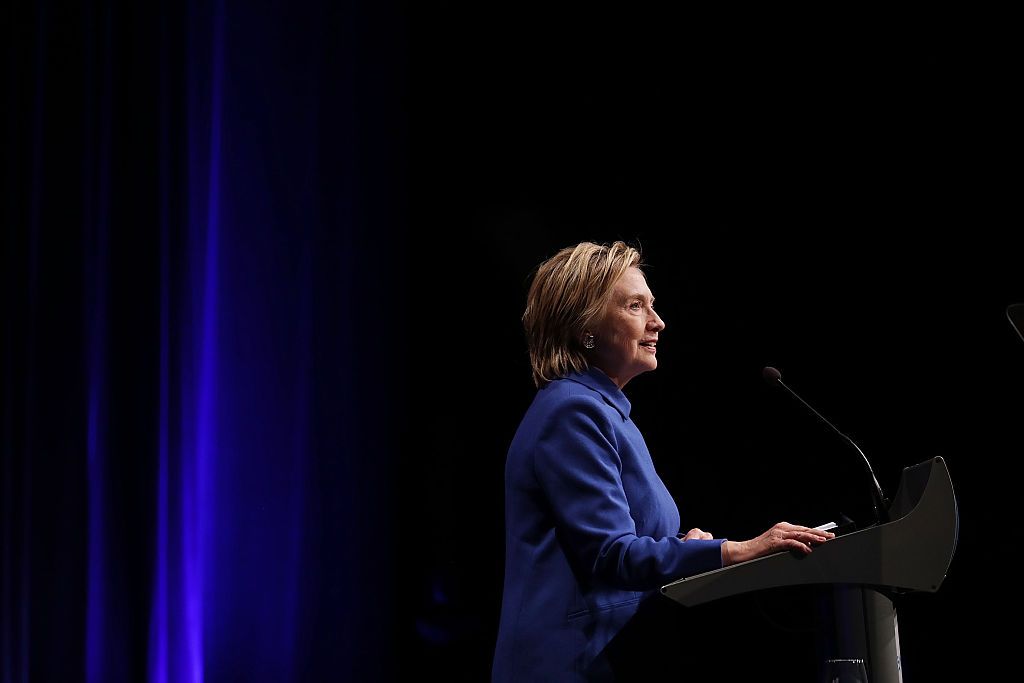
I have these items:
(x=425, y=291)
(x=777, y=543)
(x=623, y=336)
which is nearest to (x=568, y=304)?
(x=623, y=336)

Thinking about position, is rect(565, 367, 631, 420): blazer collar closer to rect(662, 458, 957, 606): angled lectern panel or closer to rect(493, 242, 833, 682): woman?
rect(493, 242, 833, 682): woman

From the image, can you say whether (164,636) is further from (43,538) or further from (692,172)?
(692,172)

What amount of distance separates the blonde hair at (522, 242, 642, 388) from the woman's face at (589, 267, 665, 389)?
0.02 m

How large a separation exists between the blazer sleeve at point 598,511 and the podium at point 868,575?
2.5 inches

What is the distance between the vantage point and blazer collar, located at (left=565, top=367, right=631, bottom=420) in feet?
5.82

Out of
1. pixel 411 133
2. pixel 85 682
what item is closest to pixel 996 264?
pixel 411 133

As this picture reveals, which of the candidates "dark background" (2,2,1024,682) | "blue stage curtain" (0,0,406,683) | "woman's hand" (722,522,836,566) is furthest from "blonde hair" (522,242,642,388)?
"blue stage curtain" (0,0,406,683)

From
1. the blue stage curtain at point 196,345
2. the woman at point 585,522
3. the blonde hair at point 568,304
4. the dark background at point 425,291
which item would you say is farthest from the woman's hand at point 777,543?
the blue stage curtain at point 196,345

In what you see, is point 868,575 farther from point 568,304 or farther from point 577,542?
point 568,304

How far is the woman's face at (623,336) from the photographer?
72.7 inches

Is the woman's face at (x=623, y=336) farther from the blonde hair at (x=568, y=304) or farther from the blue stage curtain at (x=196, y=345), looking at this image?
the blue stage curtain at (x=196, y=345)

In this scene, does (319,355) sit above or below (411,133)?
below

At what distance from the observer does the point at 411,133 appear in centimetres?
364

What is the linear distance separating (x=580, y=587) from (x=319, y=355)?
6.27ft
